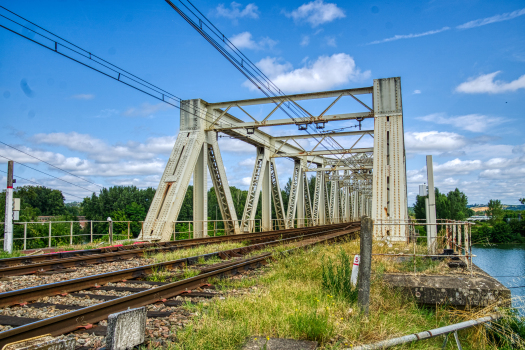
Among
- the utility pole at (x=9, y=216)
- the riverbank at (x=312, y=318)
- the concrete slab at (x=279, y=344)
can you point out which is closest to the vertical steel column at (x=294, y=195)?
the utility pole at (x=9, y=216)

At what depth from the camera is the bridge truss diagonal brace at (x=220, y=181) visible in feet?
64.7

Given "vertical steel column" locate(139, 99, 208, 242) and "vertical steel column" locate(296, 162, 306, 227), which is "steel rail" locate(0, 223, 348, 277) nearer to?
"vertical steel column" locate(139, 99, 208, 242)

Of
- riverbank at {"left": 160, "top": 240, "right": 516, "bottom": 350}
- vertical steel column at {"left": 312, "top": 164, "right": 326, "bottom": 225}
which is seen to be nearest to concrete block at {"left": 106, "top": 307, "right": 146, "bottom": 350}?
riverbank at {"left": 160, "top": 240, "right": 516, "bottom": 350}

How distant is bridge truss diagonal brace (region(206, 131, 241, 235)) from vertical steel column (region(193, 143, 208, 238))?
0.71 m

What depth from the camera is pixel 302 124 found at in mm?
18672

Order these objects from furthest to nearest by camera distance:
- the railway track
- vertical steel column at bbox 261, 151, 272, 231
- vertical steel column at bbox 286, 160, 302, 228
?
vertical steel column at bbox 286, 160, 302, 228 < vertical steel column at bbox 261, 151, 272, 231 < the railway track

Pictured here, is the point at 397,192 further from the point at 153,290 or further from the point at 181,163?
the point at 153,290

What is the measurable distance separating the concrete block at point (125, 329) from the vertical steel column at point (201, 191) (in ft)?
50.2

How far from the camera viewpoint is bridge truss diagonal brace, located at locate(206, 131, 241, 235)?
19734mm

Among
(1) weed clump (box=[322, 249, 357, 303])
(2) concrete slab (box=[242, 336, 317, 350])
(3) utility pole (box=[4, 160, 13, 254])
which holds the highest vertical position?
(3) utility pole (box=[4, 160, 13, 254])

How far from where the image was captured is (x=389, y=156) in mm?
15523

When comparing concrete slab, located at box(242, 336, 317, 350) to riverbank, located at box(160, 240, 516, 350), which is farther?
riverbank, located at box(160, 240, 516, 350)

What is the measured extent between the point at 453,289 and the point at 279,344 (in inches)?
133

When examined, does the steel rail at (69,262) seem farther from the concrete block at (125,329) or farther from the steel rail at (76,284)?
the concrete block at (125,329)
